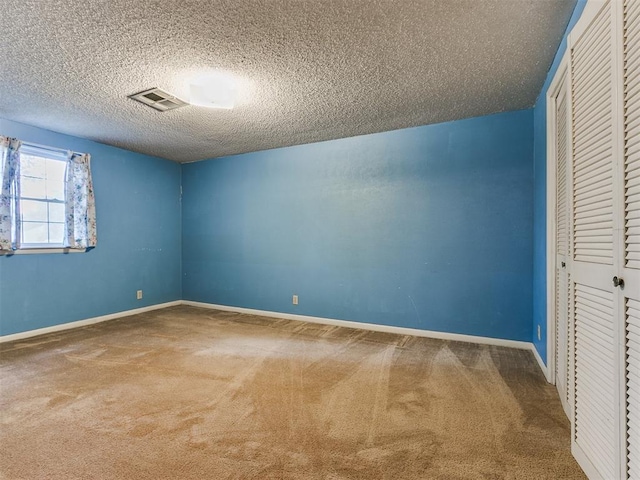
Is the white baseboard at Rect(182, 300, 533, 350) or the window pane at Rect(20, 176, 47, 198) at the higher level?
the window pane at Rect(20, 176, 47, 198)

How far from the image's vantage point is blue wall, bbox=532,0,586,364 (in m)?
Answer: 2.61

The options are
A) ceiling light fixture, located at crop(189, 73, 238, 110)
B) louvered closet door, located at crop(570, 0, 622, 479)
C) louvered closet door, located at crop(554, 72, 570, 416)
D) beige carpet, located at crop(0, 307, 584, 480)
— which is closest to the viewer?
louvered closet door, located at crop(570, 0, 622, 479)

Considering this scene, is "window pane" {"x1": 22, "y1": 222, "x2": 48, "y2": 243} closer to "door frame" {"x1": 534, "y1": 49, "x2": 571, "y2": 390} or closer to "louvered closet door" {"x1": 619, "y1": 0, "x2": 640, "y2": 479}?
"louvered closet door" {"x1": 619, "y1": 0, "x2": 640, "y2": 479}

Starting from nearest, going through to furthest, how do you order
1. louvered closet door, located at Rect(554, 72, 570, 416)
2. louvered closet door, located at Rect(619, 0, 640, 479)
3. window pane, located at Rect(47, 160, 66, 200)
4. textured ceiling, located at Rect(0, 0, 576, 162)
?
louvered closet door, located at Rect(619, 0, 640, 479), textured ceiling, located at Rect(0, 0, 576, 162), louvered closet door, located at Rect(554, 72, 570, 416), window pane, located at Rect(47, 160, 66, 200)

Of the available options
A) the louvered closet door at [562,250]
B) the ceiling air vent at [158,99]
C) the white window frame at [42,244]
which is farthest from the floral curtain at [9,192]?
the louvered closet door at [562,250]

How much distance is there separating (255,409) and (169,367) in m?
1.10

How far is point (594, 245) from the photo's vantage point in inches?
56.4

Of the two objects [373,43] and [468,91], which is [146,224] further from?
[468,91]

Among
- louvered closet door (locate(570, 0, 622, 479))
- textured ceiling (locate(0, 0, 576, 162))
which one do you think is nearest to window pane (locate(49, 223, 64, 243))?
textured ceiling (locate(0, 0, 576, 162))

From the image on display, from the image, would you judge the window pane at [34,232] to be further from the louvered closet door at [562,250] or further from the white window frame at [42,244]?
the louvered closet door at [562,250]

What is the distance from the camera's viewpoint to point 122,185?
4492 millimetres

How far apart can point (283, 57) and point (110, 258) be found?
3681 millimetres

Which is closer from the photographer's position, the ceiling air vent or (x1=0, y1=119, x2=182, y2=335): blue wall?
the ceiling air vent

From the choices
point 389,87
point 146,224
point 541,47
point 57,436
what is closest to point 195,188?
point 146,224
